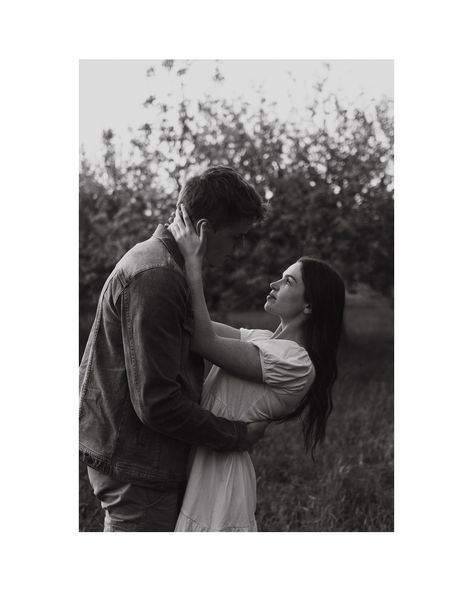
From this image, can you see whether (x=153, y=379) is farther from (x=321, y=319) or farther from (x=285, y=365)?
(x=321, y=319)

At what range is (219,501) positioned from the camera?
220cm

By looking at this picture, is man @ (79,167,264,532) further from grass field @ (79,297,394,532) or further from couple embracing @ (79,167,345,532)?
grass field @ (79,297,394,532)

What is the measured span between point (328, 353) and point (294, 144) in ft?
12.0

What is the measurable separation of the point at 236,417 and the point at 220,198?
703 millimetres

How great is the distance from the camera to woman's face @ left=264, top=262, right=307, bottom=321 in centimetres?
240

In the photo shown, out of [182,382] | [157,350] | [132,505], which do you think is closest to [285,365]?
[182,382]

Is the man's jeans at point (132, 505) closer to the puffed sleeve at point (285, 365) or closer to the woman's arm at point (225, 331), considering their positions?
the puffed sleeve at point (285, 365)

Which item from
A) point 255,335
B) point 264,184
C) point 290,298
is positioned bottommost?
point 255,335

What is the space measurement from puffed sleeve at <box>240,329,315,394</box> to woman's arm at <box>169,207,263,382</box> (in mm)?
27

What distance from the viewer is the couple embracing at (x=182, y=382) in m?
1.96

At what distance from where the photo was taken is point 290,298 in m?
2.41

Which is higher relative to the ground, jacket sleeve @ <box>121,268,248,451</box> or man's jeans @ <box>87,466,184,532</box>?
jacket sleeve @ <box>121,268,248,451</box>

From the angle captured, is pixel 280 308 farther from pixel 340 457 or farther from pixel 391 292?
pixel 391 292

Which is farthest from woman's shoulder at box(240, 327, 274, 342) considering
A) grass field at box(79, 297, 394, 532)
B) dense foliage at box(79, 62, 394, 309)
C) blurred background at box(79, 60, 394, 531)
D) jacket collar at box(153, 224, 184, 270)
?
dense foliage at box(79, 62, 394, 309)
